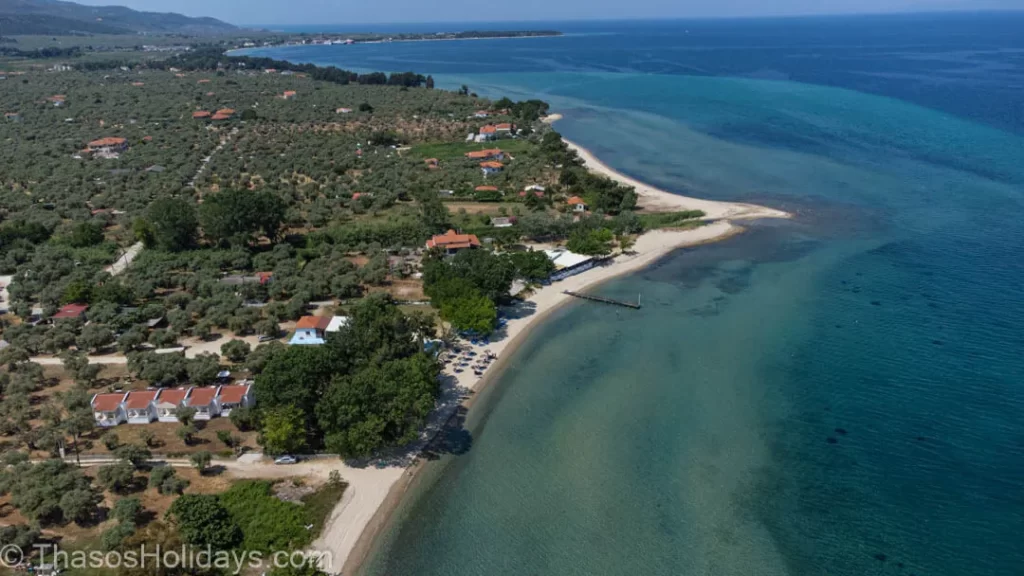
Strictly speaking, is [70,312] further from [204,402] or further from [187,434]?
[187,434]

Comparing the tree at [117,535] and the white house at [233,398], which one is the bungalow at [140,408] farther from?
the tree at [117,535]

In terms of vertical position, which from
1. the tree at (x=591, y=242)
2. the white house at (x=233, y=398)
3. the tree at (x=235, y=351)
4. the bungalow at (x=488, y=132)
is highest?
the bungalow at (x=488, y=132)

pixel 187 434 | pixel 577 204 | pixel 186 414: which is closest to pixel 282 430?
pixel 187 434

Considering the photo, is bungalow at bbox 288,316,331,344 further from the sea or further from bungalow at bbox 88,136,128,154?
bungalow at bbox 88,136,128,154

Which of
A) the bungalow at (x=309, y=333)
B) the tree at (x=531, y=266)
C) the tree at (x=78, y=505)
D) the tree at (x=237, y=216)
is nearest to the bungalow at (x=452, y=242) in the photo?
the tree at (x=531, y=266)

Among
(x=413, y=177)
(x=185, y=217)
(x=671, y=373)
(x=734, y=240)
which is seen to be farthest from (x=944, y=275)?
(x=185, y=217)

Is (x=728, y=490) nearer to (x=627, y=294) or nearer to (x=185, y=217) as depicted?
(x=627, y=294)
